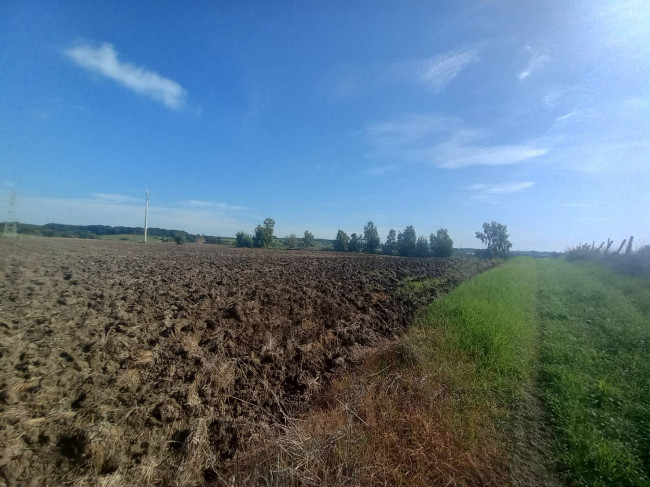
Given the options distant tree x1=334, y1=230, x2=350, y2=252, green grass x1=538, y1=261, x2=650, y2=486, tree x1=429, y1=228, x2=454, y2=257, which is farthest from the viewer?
distant tree x1=334, y1=230, x2=350, y2=252

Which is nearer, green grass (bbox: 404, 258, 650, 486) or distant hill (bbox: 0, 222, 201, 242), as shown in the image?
green grass (bbox: 404, 258, 650, 486)

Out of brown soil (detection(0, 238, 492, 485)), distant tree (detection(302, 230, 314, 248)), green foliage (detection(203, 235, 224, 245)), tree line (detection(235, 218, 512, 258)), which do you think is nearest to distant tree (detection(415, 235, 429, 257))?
tree line (detection(235, 218, 512, 258))

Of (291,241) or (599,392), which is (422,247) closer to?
(291,241)

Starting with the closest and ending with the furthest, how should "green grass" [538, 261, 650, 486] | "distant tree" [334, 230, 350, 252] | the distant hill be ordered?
"green grass" [538, 261, 650, 486] < the distant hill < "distant tree" [334, 230, 350, 252]

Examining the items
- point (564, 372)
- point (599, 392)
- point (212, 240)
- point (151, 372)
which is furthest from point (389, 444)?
point (212, 240)

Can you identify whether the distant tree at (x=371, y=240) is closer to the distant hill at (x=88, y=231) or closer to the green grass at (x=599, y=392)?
the distant hill at (x=88, y=231)

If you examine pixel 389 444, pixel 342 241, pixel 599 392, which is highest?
pixel 342 241

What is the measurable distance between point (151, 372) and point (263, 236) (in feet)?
238

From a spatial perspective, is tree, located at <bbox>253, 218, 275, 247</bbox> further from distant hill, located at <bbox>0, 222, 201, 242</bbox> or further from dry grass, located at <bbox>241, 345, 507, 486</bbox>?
dry grass, located at <bbox>241, 345, 507, 486</bbox>

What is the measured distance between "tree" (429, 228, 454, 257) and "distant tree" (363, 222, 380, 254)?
15.3 metres

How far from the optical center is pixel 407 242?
7756 centimetres

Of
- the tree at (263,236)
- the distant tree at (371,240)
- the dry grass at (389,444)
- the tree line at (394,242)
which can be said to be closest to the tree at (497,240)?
the tree line at (394,242)

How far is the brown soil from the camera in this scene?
3.56 meters

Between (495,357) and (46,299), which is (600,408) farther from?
(46,299)
